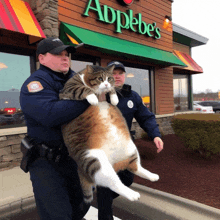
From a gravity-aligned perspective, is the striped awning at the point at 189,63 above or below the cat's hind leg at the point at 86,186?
above

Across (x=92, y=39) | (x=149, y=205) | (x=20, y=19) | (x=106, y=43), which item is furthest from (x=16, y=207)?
(x=106, y=43)

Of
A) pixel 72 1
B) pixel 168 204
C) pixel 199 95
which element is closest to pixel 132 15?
pixel 72 1

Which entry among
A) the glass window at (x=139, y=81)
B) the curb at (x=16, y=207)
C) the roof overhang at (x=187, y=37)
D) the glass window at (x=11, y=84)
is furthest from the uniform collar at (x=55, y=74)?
the roof overhang at (x=187, y=37)

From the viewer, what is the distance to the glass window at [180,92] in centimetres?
1178

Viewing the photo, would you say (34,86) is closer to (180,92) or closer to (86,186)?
(86,186)

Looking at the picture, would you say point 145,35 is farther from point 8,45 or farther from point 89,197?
point 89,197

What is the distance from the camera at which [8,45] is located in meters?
5.24

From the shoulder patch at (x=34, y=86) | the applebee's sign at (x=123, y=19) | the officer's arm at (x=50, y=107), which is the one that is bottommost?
the officer's arm at (x=50, y=107)

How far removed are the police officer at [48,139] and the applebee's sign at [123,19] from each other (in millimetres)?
5510

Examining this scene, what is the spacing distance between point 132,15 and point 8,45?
484cm

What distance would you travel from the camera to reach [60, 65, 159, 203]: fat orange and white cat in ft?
3.33

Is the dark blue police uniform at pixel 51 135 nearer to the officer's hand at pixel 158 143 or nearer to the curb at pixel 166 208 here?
the officer's hand at pixel 158 143

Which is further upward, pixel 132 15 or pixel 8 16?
pixel 132 15

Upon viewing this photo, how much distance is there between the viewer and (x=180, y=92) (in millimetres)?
12258
